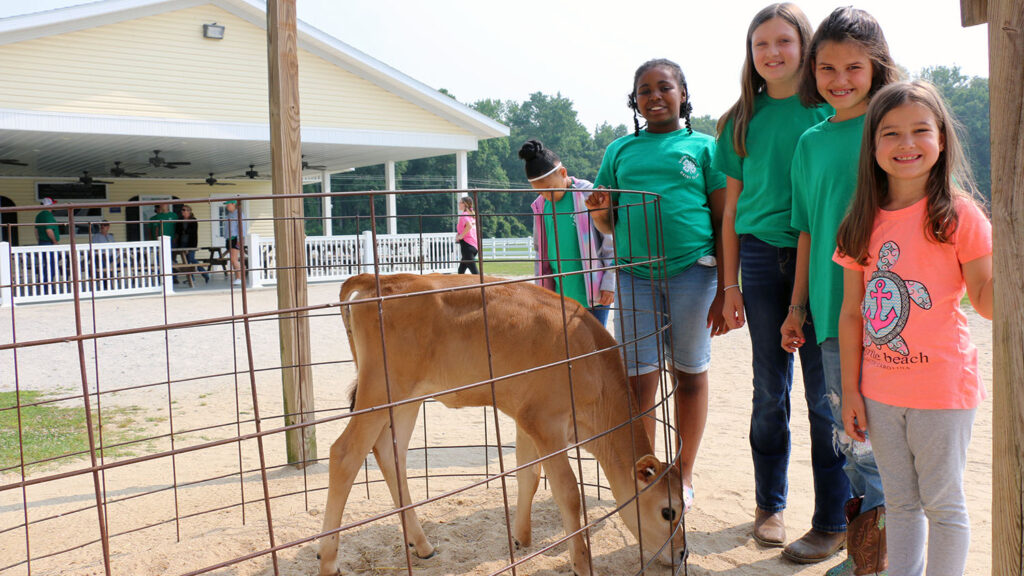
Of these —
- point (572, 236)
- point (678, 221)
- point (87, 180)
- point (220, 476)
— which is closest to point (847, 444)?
point (678, 221)

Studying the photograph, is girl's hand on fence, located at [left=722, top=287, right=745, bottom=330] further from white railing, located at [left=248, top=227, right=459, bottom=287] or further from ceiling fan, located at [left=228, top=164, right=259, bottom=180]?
ceiling fan, located at [left=228, top=164, right=259, bottom=180]

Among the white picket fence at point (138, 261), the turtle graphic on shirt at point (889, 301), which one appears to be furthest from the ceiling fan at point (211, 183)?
the turtle graphic on shirt at point (889, 301)

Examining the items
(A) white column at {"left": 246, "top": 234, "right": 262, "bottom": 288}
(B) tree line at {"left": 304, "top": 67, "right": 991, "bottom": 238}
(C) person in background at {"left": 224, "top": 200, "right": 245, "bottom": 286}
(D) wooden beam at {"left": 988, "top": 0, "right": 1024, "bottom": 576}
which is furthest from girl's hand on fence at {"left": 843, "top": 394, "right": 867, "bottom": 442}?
(B) tree line at {"left": 304, "top": 67, "right": 991, "bottom": 238}

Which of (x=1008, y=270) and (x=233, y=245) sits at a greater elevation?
(x=233, y=245)

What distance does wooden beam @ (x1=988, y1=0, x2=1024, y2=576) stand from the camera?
1.87 m

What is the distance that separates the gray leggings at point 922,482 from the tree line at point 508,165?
101 ft

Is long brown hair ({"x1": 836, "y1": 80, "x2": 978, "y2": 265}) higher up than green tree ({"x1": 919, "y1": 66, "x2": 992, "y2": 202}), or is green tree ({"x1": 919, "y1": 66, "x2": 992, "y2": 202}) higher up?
green tree ({"x1": 919, "y1": 66, "x2": 992, "y2": 202})

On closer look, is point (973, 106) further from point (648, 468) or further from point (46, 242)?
point (648, 468)

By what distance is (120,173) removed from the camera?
21.8m

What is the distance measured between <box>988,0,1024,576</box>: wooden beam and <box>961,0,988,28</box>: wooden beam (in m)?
0.22

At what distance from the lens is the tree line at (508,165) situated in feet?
171

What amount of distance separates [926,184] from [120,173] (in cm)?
2370

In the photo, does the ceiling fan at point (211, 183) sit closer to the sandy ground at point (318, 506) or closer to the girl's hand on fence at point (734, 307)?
the sandy ground at point (318, 506)

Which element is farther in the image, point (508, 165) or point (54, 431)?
point (508, 165)
